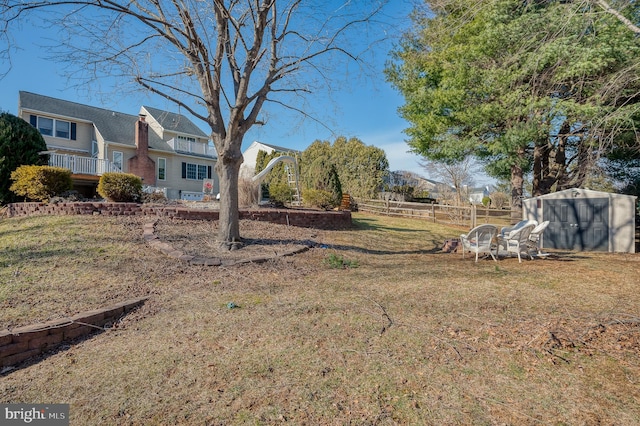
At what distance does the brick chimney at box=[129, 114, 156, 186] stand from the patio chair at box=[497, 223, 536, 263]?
22.0m

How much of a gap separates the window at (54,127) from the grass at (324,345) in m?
18.8

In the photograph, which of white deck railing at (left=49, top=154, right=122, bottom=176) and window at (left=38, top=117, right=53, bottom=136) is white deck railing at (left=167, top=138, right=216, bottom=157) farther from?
window at (left=38, top=117, right=53, bottom=136)

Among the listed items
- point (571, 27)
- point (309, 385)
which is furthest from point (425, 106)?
point (309, 385)

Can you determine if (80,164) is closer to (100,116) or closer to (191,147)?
(100,116)

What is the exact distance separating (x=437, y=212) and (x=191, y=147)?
19.0 meters

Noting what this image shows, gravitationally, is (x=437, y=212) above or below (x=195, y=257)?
above

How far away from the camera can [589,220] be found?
10.6 metres

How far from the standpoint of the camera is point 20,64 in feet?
18.4

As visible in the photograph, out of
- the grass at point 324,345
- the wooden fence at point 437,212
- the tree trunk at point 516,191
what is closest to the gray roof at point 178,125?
the wooden fence at point 437,212

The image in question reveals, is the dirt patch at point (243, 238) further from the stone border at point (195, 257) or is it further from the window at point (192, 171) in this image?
the window at point (192, 171)

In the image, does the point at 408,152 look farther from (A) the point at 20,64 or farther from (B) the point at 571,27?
(A) the point at 20,64

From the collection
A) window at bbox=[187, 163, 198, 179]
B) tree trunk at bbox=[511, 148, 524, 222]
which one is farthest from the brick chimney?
tree trunk at bbox=[511, 148, 524, 222]

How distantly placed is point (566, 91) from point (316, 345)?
1269cm

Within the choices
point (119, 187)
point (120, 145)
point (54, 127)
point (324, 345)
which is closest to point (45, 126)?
point (54, 127)
